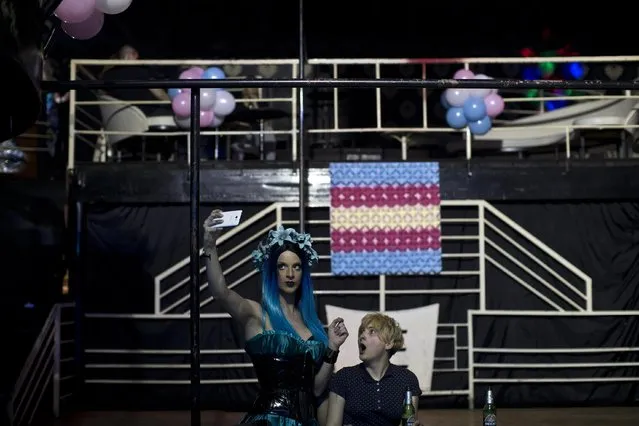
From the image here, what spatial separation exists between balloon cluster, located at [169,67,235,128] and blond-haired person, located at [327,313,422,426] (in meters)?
4.89

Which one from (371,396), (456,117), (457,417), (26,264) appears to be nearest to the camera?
(371,396)

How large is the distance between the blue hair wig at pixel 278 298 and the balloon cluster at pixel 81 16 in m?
1.84

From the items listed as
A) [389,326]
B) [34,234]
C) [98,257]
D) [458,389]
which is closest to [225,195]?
[98,257]

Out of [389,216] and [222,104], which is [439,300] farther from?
[222,104]

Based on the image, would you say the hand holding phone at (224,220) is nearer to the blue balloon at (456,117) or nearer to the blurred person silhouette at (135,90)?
the blue balloon at (456,117)

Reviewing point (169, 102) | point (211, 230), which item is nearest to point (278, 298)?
point (211, 230)

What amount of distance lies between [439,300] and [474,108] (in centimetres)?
211

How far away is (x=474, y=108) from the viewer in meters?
10.6

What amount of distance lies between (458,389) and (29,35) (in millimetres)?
8320

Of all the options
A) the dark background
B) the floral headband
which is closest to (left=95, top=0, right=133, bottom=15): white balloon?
the floral headband

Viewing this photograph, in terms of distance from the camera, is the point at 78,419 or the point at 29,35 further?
the point at 78,419

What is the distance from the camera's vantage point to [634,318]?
11.1m

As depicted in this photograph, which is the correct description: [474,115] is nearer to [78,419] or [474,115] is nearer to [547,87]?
[78,419]

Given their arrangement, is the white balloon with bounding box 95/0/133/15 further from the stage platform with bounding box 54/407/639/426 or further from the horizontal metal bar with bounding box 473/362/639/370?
the horizontal metal bar with bounding box 473/362/639/370
